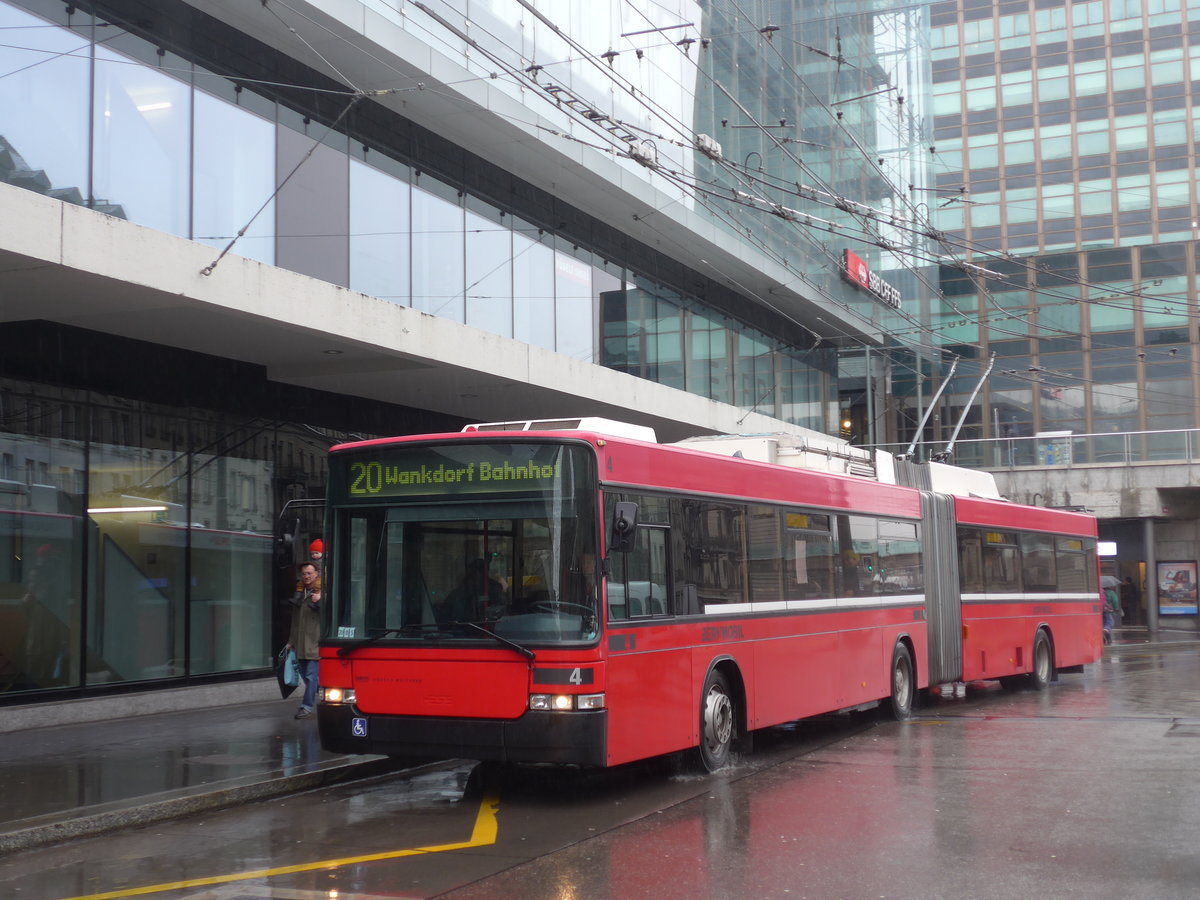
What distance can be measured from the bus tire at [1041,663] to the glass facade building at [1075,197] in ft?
122

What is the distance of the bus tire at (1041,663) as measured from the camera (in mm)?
19672

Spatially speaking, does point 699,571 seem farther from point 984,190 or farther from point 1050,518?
point 984,190

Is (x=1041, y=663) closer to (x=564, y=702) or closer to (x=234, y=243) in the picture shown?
(x=564, y=702)

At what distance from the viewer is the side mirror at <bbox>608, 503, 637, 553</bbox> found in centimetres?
923

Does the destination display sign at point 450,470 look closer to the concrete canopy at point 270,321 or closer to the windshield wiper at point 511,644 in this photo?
the windshield wiper at point 511,644

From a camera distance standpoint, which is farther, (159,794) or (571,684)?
(159,794)

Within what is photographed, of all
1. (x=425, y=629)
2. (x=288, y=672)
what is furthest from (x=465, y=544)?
(x=288, y=672)

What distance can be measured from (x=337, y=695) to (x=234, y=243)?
5951 millimetres

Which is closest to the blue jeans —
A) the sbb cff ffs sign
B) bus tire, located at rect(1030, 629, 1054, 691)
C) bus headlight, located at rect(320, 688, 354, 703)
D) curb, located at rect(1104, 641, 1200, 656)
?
bus headlight, located at rect(320, 688, 354, 703)

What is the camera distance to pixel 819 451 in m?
14.3

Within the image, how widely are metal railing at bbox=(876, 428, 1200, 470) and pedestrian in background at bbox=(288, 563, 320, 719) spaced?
2799cm

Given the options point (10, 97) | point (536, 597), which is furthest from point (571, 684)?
point (10, 97)

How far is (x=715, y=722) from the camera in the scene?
1109 centimetres

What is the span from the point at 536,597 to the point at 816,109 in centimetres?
2887
